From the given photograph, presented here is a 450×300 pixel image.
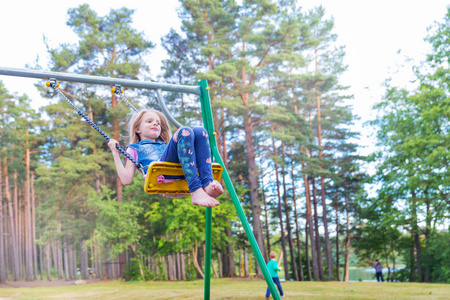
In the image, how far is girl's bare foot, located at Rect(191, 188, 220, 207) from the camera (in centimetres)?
320

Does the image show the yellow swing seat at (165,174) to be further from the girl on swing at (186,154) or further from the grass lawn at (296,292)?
the grass lawn at (296,292)

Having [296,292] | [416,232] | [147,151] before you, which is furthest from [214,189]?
[416,232]

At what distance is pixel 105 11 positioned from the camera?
22438 mm

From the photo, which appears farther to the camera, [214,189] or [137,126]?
[137,126]

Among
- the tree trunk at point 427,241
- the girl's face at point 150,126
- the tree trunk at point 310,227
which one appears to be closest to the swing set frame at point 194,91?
the girl's face at point 150,126

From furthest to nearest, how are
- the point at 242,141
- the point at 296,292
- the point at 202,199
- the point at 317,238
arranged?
the point at 242,141 → the point at 317,238 → the point at 296,292 → the point at 202,199

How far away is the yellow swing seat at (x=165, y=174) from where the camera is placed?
336 centimetres

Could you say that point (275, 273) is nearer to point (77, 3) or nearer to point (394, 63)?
point (394, 63)

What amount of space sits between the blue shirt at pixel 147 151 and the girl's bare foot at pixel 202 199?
784 millimetres

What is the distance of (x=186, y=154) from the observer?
11.0ft

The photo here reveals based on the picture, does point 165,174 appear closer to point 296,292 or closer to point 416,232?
point 296,292

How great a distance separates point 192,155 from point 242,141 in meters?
21.7

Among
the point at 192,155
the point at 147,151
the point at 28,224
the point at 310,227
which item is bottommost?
the point at 310,227

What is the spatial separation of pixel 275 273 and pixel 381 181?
13.4 meters
